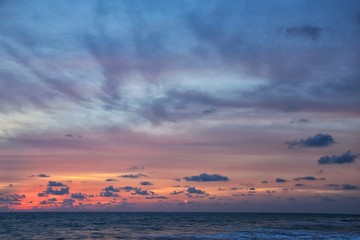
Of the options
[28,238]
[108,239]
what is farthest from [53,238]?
[108,239]

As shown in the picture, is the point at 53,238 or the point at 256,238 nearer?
the point at 256,238

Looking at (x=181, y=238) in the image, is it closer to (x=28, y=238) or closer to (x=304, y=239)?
(x=304, y=239)

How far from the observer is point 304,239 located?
58281mm

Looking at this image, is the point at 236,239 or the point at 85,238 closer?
the point at 236,239

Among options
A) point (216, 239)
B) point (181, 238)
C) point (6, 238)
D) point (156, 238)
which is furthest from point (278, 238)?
point (6, 238)

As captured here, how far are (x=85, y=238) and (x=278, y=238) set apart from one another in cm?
2915

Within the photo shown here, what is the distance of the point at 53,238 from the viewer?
63875 mm

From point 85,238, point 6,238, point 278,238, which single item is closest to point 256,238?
point 278,238

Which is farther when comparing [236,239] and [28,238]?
[28,238]

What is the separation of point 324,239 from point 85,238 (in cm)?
3552

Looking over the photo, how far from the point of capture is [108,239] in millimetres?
60219

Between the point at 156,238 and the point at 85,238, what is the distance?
433 inches

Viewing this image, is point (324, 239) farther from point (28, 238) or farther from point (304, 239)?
point (28, 238)

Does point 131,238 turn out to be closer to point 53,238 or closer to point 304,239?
point 53,238
